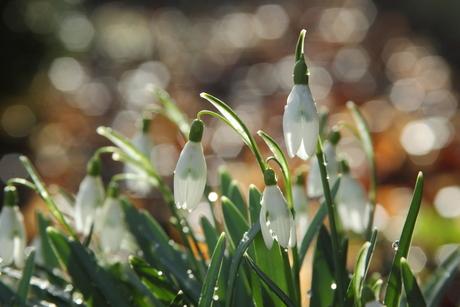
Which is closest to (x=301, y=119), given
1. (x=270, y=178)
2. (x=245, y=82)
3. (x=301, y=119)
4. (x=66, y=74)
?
(x=301, y=119)

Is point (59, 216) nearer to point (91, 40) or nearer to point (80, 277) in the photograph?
point (80, 277)

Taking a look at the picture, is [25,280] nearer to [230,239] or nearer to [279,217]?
[230,239]

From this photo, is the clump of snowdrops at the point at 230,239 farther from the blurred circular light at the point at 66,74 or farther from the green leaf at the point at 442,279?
the blurred circular light at the point at 66,74

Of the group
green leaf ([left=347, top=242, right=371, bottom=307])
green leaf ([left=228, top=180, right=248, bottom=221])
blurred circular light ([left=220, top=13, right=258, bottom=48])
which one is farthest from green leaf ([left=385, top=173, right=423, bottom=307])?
blurred circular light ([left=220, top=13, right=258, bottom=48])

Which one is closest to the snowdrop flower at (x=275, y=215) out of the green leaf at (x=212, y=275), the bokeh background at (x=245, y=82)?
the green leaf at (x=212, y=275)

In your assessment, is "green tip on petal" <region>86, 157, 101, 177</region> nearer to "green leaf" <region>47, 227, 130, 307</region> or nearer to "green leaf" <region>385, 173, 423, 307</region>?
"green leaf" <region>47, 227, 130, 307</region>
